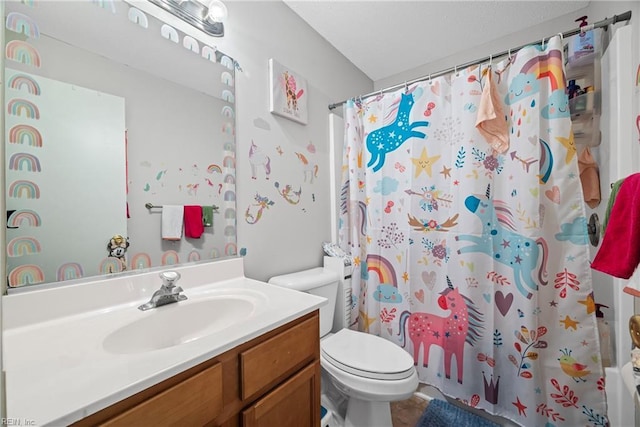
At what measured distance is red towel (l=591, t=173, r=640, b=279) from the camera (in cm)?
81

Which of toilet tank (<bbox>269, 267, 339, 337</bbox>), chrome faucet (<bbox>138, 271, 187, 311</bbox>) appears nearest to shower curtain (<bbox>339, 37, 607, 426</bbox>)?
toilet tank (<bbox>269, 267, 339, 337</bbox>)

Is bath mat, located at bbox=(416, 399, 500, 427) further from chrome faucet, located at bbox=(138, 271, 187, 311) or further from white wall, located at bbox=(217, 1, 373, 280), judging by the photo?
chrome faucet, located at bbox=(138, 271, 187, 311)

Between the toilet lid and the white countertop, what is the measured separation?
1.50 ft

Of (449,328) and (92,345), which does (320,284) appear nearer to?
(449,328)

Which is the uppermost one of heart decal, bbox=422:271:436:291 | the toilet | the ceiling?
the ceiling

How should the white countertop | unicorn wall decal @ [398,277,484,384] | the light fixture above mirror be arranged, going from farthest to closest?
1. unicorn wall decal @ [398,277,484,384]
2. the light fixture above mirror
3. the white countertop

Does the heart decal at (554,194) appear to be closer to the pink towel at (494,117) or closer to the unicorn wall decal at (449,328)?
the pink towel at (494,117)

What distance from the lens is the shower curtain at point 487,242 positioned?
4.27 feet

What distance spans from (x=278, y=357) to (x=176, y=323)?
398mm

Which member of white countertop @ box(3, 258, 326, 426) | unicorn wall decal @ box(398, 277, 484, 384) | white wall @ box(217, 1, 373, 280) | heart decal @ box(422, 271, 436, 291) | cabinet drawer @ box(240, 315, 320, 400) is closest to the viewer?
white countertop @ box(3, 258, 326, 426)

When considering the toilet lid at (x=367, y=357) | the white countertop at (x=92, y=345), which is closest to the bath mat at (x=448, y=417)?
the toilet lid at (x=367, y=357)

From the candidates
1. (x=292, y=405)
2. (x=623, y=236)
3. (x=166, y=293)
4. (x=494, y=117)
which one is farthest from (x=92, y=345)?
(x=494, y=117)

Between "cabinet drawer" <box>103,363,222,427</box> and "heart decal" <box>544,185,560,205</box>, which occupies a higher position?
"heart decal" <box>544,185,560,205</box>

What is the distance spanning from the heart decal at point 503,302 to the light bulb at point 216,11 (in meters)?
1.87
